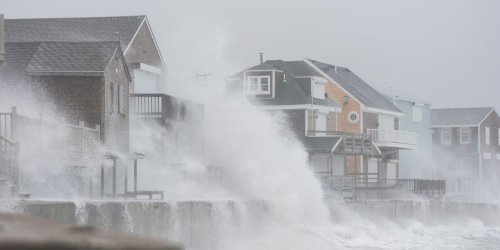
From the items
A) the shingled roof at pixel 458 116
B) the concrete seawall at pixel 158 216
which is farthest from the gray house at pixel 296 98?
the shingled roof at pixel 458 116

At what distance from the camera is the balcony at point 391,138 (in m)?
65.1

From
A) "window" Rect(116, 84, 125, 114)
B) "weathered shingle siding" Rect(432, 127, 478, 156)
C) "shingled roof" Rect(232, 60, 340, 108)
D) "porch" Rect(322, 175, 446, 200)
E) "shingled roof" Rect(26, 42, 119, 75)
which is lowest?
"porch" Rect(322, 175, 446, 200)

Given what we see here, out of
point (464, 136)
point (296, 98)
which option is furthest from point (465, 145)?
point (296, 98)

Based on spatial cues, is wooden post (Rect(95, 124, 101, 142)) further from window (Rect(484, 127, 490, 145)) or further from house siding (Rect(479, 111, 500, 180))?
window (Rect(484, 127, 490, 145))

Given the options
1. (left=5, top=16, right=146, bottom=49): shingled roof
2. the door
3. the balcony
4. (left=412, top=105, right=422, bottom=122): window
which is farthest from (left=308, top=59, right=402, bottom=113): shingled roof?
(left=5, top=16, right=146, bottom=49): shingled roof

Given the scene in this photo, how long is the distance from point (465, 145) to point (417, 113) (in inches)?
407

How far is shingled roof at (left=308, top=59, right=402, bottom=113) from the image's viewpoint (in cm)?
6669

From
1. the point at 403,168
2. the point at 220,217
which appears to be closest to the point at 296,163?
the point at 220,217

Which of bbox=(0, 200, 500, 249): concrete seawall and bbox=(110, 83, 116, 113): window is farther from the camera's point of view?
bbox=(110, 83, 116, 113): window

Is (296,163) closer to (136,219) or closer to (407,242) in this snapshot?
(407,242)

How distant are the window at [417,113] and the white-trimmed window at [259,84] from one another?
2064cm

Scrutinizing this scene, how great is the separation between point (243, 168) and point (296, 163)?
17.9ft

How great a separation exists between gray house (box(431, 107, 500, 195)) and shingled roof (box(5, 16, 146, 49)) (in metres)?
47.8

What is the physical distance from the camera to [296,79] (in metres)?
61.5
